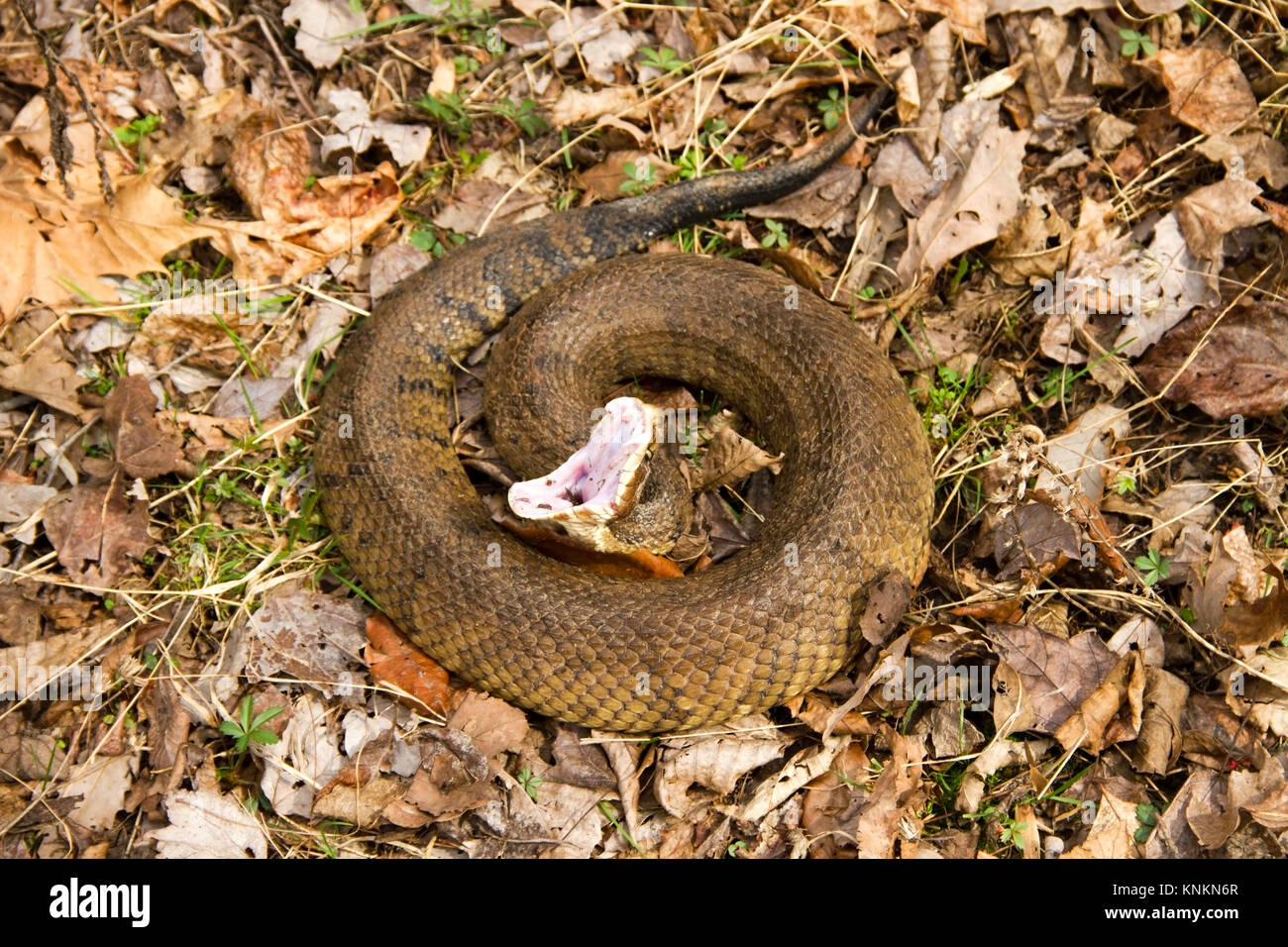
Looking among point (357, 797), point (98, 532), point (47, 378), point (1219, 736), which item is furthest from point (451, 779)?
point (1219, 736)

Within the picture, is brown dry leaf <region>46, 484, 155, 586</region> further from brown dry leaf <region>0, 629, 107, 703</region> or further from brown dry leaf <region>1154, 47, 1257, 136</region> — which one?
brown dry leaf <region>1154, 47, 1257, 136</region>

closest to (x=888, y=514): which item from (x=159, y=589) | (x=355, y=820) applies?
(x=355, y=820)

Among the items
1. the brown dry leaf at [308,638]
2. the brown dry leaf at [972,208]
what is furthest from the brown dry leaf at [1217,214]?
the brown dry leaf at [308,638]

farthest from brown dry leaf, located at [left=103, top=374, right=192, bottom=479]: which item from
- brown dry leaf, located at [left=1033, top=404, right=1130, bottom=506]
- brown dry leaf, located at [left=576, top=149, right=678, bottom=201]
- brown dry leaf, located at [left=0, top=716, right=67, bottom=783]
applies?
brown dry leaf, located at [left=1033, top=404, right=1130, bottom=506]

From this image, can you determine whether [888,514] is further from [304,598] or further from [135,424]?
[135,424]

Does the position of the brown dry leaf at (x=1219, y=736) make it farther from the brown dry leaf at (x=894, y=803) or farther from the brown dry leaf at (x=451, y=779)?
the brown dry leaf at (x=451, y=779)
